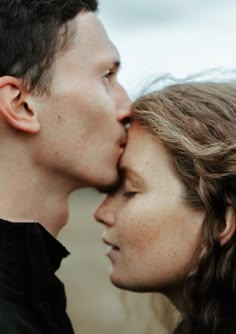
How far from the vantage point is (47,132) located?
9.82 feet

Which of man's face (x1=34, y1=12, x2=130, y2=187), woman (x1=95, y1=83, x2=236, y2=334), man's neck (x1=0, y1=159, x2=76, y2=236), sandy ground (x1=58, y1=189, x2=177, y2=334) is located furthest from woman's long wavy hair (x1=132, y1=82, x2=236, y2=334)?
sandy ground (x1=58, y1=189, x2=177, y2=334)

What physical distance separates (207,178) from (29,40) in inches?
28.7

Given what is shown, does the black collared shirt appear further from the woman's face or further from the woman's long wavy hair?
the woman's long wavy hair

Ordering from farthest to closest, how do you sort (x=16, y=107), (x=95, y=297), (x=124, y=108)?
(x=95, y=297) → (x=124, y=108) → (x=16, y=107)

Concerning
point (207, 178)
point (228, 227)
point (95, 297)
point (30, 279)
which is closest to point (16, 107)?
point (30, 279)

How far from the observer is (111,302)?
35.4 feet

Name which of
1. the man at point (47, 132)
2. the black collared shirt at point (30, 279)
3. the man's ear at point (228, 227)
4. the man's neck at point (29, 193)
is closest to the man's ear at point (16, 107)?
the man at point (47, 132)

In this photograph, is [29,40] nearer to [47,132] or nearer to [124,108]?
[47,132]

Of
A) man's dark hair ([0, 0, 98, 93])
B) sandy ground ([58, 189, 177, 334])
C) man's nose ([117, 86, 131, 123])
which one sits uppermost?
man's dark hair ([0, 0, 98, 93])

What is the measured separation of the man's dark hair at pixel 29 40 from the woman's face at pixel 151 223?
0.40 m

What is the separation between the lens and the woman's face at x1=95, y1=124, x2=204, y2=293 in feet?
9.91

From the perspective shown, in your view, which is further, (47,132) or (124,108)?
(124,108)

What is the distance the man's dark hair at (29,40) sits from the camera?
2.97 metres

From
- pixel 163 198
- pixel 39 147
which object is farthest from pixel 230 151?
pixel 39 147
